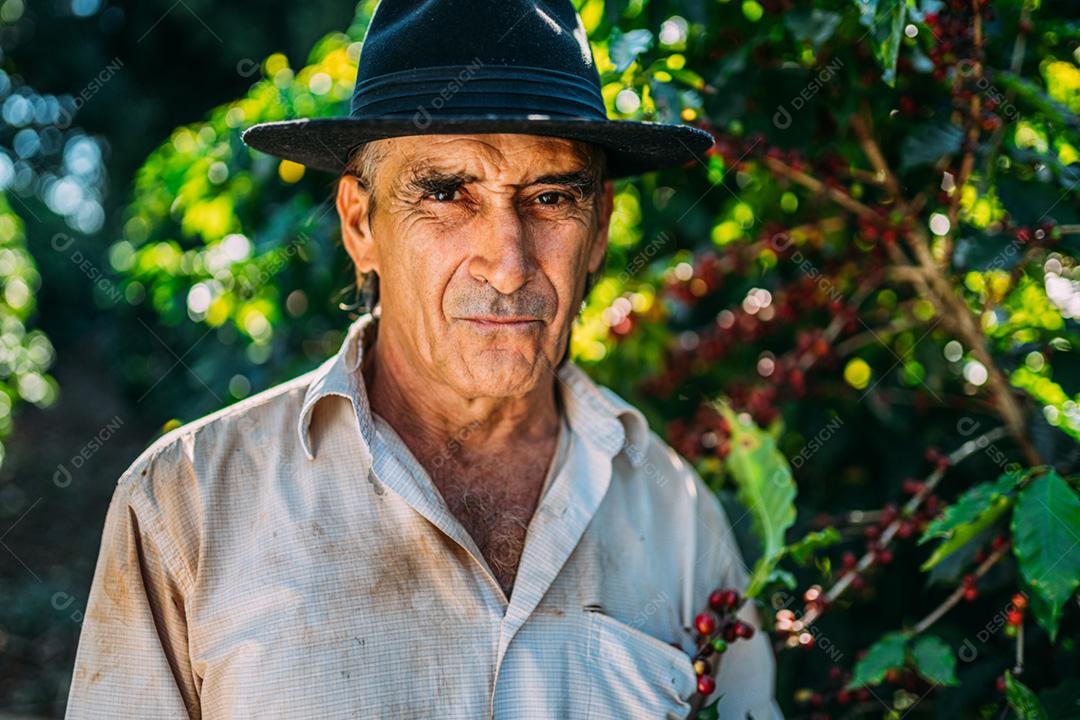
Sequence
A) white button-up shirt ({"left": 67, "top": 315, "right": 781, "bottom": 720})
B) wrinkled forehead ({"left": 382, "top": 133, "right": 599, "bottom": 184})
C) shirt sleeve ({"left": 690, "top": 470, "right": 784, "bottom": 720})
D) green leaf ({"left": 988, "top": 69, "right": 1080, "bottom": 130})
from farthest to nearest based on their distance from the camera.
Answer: shirt sleeve ({"left": 690, "top": 470, "right": 784, "bottom": 720}) < green leaf ({"left": 988, "top": 69, "right": 1080, "bottom": 130}) < wrinkled forehead ({"left": 382, "top": 133, "right": 599, "bottom": 184}) < white button-up shirt ({"left": 67, "top": 315, "right": 781, "bottom": 720})

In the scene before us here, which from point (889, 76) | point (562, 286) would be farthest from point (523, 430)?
point (889, 76)

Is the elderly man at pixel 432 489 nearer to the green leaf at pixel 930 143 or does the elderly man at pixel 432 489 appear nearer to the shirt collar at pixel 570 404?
the shirt collar at pixel 570 404

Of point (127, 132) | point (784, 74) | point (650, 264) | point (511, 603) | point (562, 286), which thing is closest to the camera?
point (511, 603)

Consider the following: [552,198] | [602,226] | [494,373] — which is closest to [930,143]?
[602,226]

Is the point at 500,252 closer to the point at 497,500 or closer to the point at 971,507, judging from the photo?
the point at 497,500

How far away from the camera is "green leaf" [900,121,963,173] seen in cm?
209

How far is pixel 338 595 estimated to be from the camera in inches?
64.6

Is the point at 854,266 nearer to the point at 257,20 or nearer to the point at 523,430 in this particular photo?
the point at 523,430

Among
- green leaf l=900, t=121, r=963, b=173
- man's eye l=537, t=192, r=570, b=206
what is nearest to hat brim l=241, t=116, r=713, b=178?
man's eye l=537, t=192, r=570, b=206

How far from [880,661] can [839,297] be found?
999 mm

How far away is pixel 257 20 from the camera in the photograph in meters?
5.51

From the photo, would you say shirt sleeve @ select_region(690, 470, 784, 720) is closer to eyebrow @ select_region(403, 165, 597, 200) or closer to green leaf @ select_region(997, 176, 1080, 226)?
eyebrow @ select_region(403, 165, 597, 200)

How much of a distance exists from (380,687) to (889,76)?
4.40 ft

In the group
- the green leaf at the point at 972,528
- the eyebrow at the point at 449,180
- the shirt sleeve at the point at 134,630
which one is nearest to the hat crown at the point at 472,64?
the eyebrow at the point at 449,180
